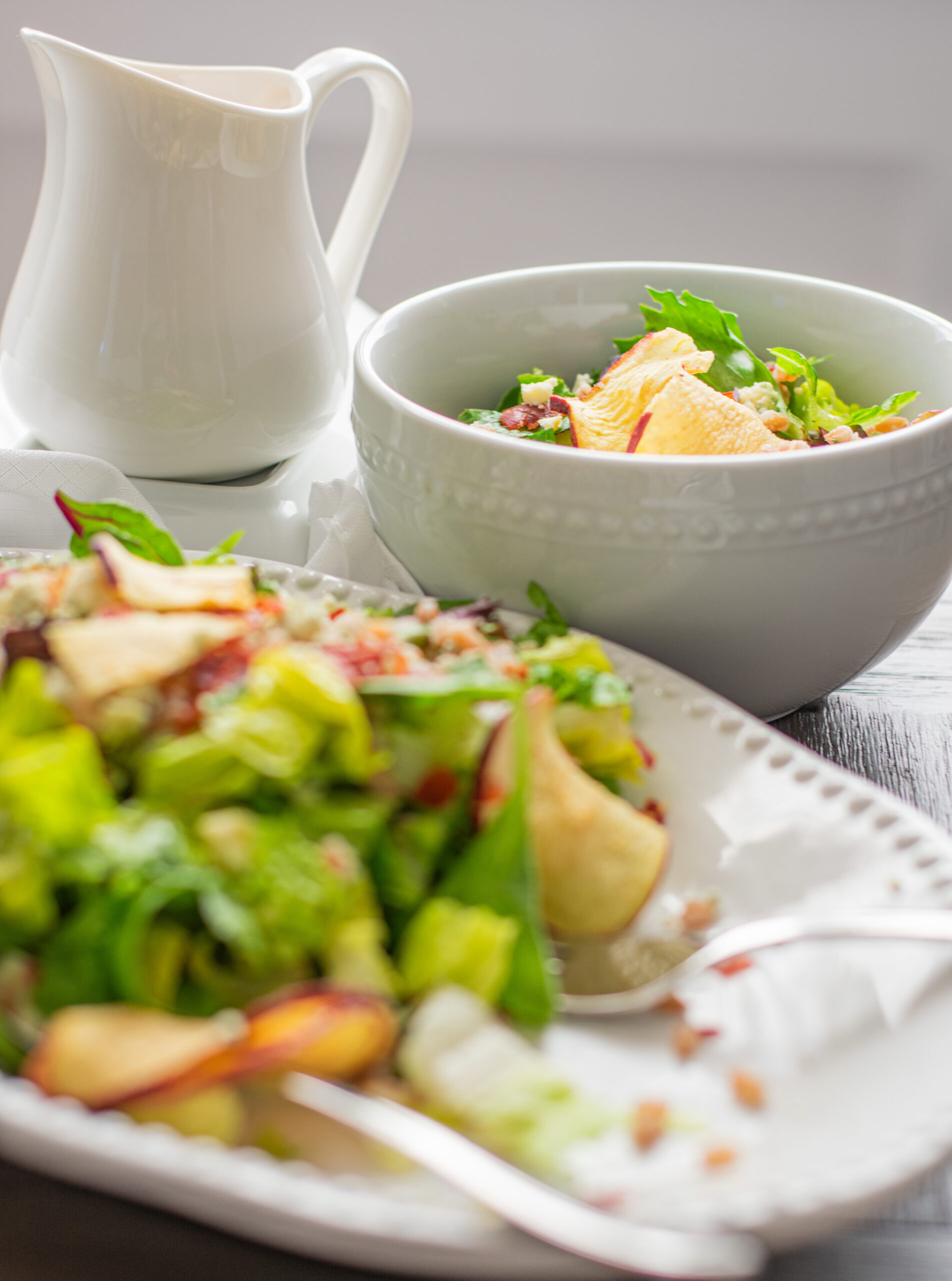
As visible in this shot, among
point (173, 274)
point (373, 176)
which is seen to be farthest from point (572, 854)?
point (373, 176)

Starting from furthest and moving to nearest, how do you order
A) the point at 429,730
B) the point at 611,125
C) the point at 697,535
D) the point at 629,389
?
the point at 611,125 → the point at 629,389 → the point at 697,535 → the point at 429,730

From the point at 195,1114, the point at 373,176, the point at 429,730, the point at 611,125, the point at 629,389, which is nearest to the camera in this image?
the point at 195,1114

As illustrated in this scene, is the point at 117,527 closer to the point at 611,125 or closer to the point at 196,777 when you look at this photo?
the point at 196,777

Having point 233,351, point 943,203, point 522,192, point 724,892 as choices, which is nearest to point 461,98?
point 522,192

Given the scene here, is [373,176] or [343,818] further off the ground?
[373,176]

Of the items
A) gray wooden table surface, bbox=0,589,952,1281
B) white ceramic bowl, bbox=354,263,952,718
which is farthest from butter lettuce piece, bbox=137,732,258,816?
white ceramic bowl, bbox=354,263,952,718

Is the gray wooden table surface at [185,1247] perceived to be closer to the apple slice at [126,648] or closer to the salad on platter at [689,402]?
the apple slice at [126,648]
